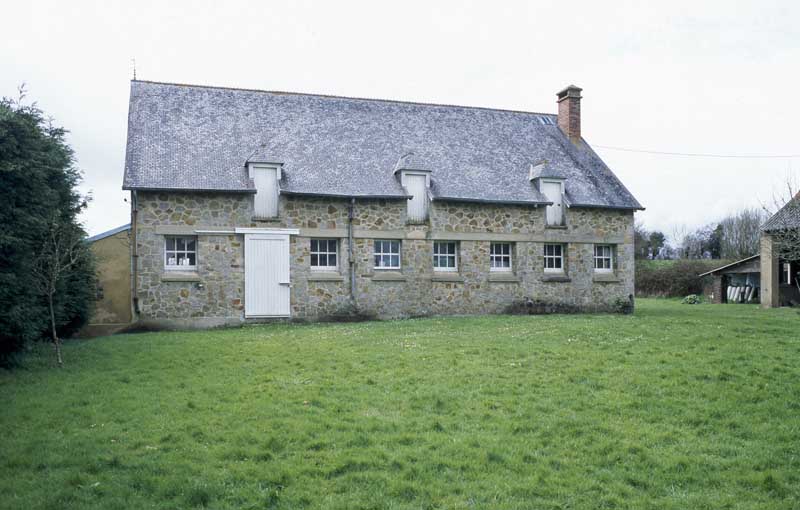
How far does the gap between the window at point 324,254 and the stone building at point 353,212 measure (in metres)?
0.05

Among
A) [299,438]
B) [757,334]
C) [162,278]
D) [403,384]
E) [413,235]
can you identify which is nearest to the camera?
[299,438]

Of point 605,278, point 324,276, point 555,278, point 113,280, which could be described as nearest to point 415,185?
point 324,276

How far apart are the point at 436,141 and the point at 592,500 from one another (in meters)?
19.3

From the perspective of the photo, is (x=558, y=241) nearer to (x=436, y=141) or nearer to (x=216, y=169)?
(x=436, y=141)

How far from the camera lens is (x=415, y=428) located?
24.8 feet

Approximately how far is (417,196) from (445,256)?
2218mm

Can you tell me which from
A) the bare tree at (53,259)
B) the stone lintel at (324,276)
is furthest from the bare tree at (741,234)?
the bare tree at (53,259)

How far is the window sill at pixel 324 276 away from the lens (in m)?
20.5

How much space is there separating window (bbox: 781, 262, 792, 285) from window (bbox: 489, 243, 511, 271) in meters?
15.4

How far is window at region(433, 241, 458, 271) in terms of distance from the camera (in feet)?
72.5

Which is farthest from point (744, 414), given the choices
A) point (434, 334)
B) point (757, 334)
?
point (434, 334)

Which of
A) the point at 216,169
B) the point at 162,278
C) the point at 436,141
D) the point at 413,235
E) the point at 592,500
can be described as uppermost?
the point at 436,141

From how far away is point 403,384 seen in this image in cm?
969

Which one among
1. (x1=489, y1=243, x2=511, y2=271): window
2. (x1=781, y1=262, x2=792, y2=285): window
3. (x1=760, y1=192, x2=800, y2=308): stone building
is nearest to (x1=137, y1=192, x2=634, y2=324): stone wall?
(x1=489, y1=243, x2=511, y2=271): window
